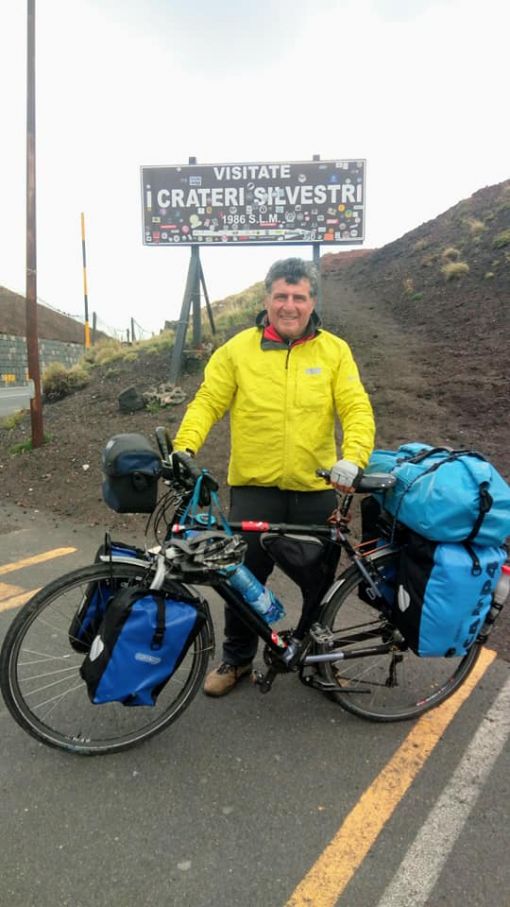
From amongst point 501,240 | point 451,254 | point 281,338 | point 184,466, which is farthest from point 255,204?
point 451,254

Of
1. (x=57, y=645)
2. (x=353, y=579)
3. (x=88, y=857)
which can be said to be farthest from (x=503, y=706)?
(x=57, y=645)

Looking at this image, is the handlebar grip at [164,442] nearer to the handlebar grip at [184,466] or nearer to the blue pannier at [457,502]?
the handlebar grip at [184,466]

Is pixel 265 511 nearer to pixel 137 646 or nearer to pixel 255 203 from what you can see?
pixel 137 646

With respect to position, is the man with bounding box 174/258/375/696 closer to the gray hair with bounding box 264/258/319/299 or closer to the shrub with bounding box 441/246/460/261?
the gray hair with bounding box 264/258/319/299

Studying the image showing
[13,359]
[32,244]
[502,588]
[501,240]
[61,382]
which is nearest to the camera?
[502,588]

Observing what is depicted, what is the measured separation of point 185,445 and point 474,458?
1.24 meters

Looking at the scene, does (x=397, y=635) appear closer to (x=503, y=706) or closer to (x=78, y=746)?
(x=503, y=706)

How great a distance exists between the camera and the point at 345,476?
7.31ft

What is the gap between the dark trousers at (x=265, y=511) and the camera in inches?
A: 105

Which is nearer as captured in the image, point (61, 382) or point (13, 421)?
point (13, 421)

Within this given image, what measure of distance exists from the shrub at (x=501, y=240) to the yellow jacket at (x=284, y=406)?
1541 centimetres

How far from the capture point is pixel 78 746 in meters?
2.30

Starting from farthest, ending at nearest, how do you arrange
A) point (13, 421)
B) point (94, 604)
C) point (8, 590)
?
point (13, 421)
point (8, 590)
point (94, 604)

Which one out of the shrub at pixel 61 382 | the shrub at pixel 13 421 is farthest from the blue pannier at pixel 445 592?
the shrub at pixel 61 382
